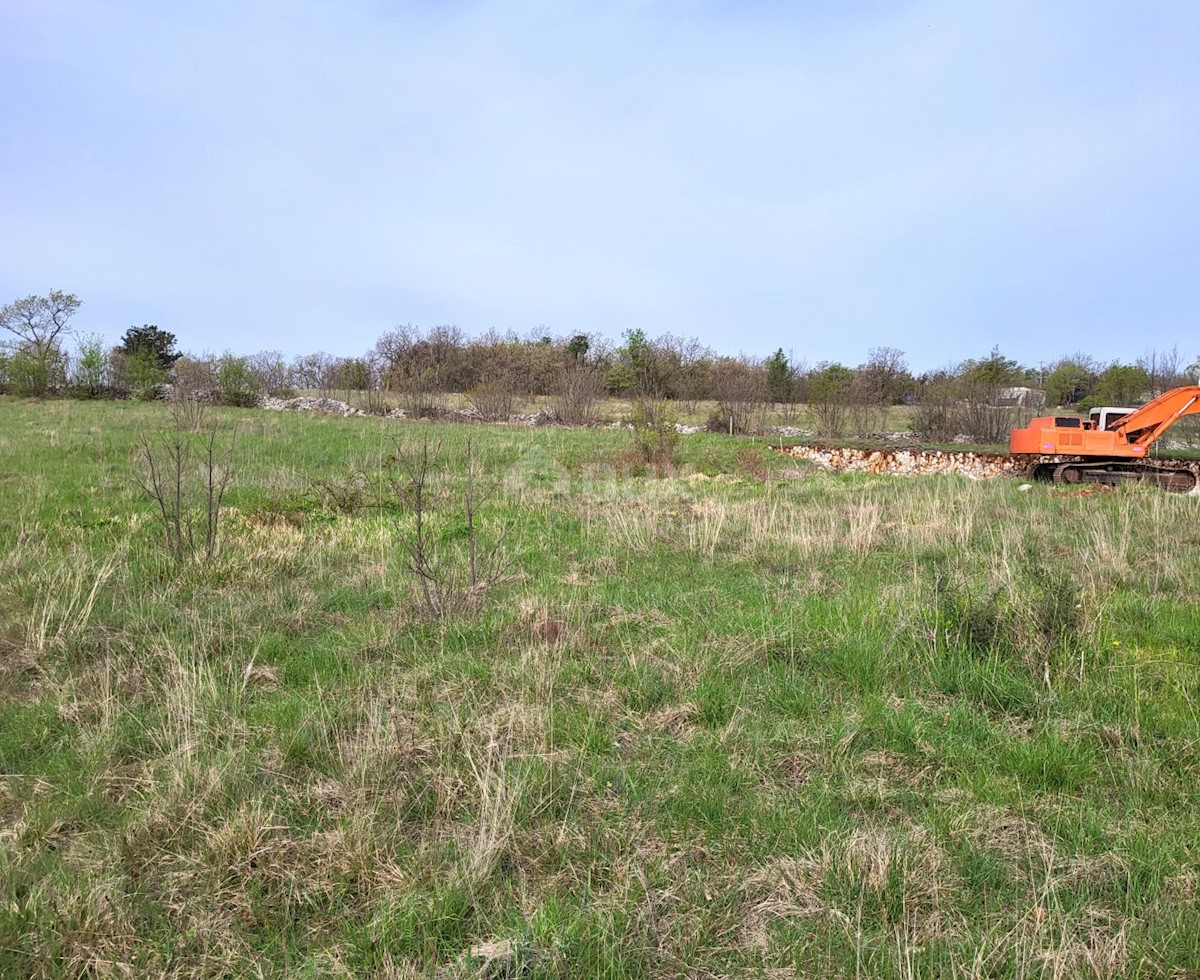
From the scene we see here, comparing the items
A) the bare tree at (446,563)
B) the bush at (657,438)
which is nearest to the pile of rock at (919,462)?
the bush at (657,438)

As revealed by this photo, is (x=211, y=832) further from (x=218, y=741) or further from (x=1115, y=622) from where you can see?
(x=1115, y=622)

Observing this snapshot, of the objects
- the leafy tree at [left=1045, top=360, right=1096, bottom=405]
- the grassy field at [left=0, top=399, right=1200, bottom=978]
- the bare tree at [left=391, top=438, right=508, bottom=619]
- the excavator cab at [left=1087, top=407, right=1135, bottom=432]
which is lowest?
the grassy field at [left=0, top=399, right=1200, bottom=978]

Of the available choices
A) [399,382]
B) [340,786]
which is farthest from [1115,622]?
[399,382]

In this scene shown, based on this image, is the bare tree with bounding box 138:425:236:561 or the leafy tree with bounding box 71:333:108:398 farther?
the leafy tree with bounding box 71:333:108:398

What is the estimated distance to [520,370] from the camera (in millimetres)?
41094

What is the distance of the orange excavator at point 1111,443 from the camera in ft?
43.2

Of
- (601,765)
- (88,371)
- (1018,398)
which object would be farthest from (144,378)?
(1018,398)

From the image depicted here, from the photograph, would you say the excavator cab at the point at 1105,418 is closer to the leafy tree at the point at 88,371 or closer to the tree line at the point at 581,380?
the tree line at the point at 581,380

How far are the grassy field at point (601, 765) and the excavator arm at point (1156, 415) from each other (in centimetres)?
864

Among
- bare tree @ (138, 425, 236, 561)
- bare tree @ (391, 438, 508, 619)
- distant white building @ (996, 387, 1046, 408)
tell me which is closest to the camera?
bare tree @ (391, 438, 508, 619)

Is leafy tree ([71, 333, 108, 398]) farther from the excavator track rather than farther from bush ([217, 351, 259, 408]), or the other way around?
the excavator track

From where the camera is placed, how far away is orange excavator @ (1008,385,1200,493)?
1318cm

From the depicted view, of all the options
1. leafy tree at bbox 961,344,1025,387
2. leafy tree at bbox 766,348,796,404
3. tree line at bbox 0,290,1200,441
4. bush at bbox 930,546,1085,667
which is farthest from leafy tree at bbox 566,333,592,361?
bush at bbox 930,546,1085,667

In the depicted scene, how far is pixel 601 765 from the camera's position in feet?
9.77
